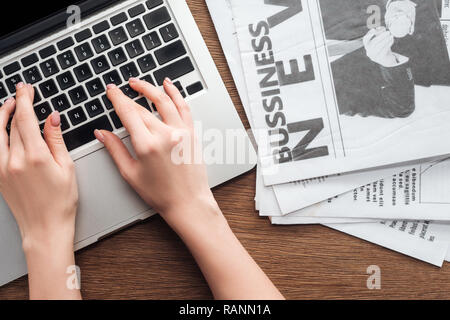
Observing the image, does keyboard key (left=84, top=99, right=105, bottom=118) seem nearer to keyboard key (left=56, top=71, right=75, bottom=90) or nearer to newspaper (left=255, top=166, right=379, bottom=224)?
keyboard key (left=56, top=71, right=75, bottom=90)

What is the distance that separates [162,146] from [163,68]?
9 cm

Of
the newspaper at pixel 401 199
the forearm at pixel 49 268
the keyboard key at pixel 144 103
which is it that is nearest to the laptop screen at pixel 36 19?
A: the keyboard key at pixel 144 103

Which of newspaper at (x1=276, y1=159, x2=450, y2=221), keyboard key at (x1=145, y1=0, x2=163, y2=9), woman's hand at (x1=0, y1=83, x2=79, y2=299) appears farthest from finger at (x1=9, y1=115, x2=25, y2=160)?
newspaper at (x1=276, y1=159, x2=450, y2=221)

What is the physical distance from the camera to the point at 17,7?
0.42 metres

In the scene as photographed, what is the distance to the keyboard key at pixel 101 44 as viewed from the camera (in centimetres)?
43

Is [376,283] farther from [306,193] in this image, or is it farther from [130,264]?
[130,264]

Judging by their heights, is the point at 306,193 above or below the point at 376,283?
above

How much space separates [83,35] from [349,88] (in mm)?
329

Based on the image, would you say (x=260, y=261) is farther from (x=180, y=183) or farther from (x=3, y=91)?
(x=3, y=91)

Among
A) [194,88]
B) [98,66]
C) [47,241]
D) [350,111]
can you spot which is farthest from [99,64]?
[350,111]

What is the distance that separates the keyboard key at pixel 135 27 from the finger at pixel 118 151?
12 cm

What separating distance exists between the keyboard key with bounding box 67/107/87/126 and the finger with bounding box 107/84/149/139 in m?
0.04
